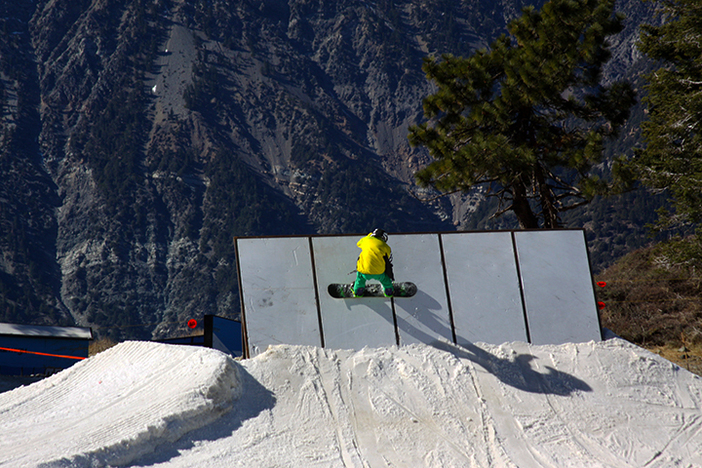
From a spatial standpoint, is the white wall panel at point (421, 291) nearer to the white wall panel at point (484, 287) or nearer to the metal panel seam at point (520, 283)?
the white wall panel at point (484, 287)

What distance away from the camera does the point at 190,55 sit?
19162 centimetres

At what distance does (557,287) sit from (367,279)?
4.00 meters

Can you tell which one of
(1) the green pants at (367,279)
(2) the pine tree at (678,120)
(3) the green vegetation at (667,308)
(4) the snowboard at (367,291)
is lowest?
(3) the green vegetation at (667,308)

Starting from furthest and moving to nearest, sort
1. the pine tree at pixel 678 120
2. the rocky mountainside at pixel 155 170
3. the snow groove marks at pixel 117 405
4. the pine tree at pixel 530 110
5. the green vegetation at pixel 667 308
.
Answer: the rocky mountainside at pixel 155 170, the pine tree at pixel 678 120, the pine tree at pixel 530 110, the green vegetation at pixel 667 308, the snow groove marks at pixel 117 405

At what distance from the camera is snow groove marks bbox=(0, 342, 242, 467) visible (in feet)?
25.1

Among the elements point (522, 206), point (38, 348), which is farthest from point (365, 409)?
point (522, 206)

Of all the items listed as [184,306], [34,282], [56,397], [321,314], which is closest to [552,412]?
[321,314]

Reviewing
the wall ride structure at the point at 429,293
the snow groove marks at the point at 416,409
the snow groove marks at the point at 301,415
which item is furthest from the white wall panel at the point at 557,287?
the snow groove marks at the point at 301,415

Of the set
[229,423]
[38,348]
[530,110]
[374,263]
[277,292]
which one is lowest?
[229,423]

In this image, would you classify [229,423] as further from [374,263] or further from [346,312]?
[374,263]

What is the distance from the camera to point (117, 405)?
30.3ft

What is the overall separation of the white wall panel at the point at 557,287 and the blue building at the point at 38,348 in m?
11.3

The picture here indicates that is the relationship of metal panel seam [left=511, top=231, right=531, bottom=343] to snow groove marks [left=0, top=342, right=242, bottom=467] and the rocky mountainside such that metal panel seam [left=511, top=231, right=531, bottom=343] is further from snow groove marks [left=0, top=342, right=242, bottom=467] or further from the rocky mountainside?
the rocky mountainside

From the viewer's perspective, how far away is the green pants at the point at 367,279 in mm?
10578
